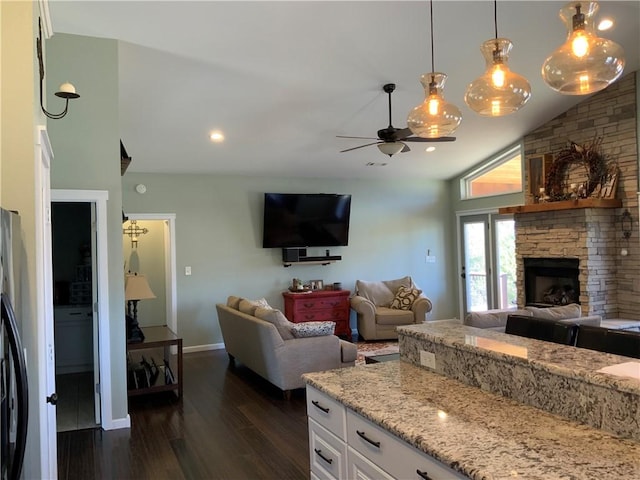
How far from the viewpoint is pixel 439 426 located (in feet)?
5.62

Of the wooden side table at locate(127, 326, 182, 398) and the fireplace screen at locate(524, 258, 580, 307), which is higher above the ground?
the fireplace screen at locate(524, 258, 580, 307)

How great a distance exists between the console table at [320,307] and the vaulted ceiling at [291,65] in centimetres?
210

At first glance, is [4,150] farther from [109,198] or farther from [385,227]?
[385,227]

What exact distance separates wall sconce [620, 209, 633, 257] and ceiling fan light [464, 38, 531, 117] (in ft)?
15.4

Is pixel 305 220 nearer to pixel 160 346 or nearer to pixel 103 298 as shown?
pixel 160 346

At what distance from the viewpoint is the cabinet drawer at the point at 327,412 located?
210cm

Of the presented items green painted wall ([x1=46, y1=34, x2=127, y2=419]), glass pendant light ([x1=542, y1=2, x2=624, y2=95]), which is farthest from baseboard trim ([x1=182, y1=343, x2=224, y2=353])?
glass pendant light ([x1=542, y1=2, x2=624, y2=95])

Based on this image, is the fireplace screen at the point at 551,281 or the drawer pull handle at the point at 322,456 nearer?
the drawer pull handle at the point at 322,456

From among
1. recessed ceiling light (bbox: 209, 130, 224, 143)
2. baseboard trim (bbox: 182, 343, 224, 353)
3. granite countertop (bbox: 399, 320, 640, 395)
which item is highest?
recessed ceiling light (bbox: 209, 130, 224, 143)

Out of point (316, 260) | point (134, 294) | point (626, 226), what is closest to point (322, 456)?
point (134, 294)

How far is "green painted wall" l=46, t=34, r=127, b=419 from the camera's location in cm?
418

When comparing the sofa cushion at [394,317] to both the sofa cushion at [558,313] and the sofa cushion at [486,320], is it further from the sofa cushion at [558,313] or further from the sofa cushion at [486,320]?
the sofa cushion at [558,313]

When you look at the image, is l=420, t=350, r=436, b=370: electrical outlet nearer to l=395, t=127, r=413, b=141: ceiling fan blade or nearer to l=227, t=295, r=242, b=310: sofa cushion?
l=395, t=127, r=413, b=141: ceiling fan blade

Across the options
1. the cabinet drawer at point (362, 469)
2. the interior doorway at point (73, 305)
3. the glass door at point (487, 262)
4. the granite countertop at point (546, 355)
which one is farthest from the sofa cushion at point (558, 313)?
the interior doorway at point (73, 305)
